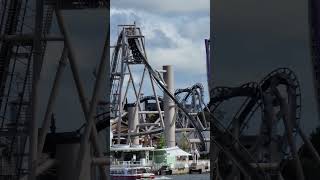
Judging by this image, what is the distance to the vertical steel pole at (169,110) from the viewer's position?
1522 centimetres

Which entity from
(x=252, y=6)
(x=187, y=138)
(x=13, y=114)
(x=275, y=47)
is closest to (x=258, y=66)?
(x=275, y=47)

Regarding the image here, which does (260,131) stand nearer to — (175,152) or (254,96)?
(254,96)

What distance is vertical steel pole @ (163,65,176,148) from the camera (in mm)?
15219

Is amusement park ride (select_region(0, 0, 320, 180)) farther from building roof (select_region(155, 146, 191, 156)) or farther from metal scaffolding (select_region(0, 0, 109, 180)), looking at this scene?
building roof (select_region(155, 146, 191, 156))

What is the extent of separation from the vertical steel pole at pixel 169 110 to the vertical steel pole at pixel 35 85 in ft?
20.3

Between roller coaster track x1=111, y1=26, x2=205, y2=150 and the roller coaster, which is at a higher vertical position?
roller coaster track x1=111, y1=26, x2=205, y2=150

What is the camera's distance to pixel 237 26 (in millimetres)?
10422

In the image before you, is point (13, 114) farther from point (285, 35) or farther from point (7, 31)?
point (285, 35)

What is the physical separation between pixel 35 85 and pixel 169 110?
367 inches

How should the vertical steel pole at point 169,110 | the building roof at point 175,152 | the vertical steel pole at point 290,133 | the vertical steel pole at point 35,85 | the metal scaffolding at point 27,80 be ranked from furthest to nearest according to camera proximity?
the building roof at point 175,152 < the vertical steel pole at point 169,110 < the vertical steel pole at point 290,133 < the metal scaffolding at point 27,80 < the vertical steel pole at point 35,85

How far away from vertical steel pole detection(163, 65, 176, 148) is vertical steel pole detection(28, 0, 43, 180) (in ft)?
20.3

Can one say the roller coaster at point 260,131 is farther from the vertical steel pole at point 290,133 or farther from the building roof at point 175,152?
the building roof at point 175,152

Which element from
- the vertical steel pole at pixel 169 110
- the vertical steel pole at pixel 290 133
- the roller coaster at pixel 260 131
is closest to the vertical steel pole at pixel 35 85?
the roller coaster at pixel 260 131

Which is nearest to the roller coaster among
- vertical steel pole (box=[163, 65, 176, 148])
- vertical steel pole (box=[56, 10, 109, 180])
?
vertical steel pole (box=[56, 10, 109, 180])
